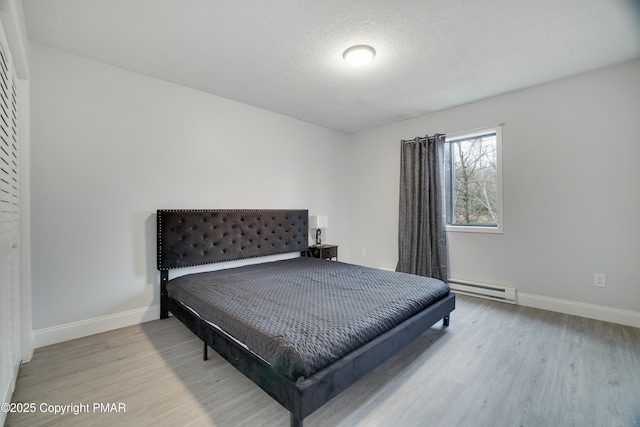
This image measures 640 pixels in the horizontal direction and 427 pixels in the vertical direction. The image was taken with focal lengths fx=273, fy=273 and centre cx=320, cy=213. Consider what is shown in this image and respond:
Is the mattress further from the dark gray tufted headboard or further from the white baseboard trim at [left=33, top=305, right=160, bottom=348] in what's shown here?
the white baseboard trim at [left=33, top=305, right=160, bottom=348]

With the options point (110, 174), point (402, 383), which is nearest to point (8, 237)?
point (110, 174)

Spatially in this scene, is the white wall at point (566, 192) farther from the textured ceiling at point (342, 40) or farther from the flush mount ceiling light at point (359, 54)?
the flush mount ceiling light at point (359, 54)

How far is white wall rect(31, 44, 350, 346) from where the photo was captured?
2.35 meters

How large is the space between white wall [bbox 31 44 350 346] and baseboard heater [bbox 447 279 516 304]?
10.2 feet

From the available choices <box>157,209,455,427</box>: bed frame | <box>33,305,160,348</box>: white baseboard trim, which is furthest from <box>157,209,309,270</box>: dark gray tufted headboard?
<box>33,305,160,348</box>: white baseboard trim

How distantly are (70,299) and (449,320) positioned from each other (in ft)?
11.7

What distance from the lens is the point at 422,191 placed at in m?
4.01

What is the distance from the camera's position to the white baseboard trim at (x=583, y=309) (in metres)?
2.66

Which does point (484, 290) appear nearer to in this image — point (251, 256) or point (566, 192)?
point (566, 192)

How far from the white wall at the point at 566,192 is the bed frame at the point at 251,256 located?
1377mm

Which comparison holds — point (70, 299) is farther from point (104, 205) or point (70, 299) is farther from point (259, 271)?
Result: point (259, 271)

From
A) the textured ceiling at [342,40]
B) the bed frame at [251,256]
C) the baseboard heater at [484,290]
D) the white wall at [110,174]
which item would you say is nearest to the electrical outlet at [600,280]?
the baseboard heater at [484,290]

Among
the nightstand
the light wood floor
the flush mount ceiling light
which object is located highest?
the flush mount ceiling light

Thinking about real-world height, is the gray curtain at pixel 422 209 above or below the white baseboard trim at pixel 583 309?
above
